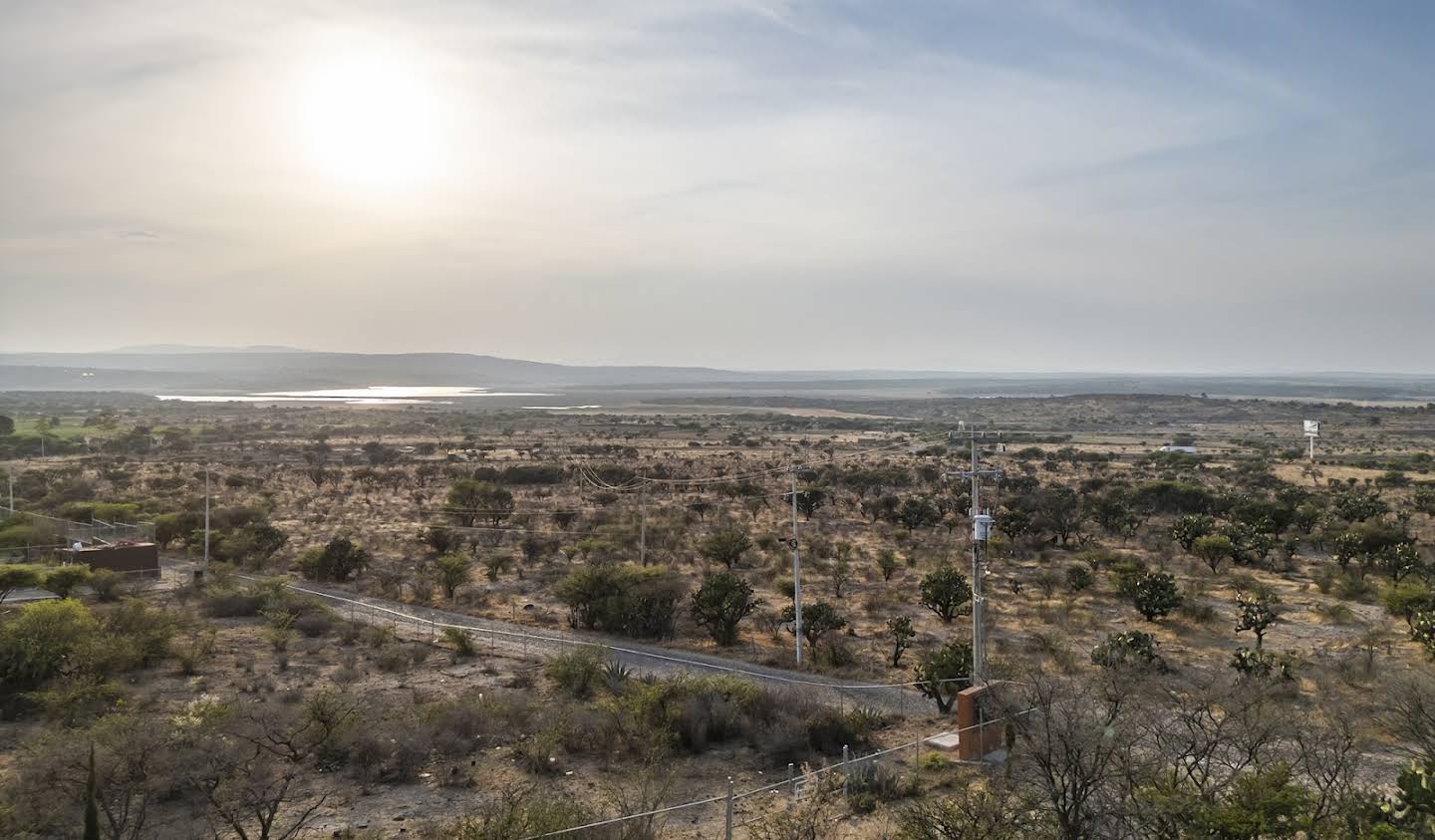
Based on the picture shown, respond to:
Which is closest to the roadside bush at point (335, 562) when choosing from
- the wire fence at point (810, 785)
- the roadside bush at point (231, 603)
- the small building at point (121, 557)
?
the small building at point (121, 557)

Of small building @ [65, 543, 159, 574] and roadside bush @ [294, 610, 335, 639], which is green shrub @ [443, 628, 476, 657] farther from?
small building @ [65, 543, 159, 574]

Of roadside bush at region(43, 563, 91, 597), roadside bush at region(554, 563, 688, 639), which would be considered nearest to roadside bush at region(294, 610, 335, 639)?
roadside bush at region(554, 563, 688, 639)

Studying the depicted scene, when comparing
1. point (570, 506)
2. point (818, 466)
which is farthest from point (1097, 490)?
point (570, 506)

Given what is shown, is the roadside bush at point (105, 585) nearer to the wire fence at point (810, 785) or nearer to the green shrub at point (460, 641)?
the green shrub at point (460, 641)

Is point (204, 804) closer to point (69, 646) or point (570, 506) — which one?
point (69, 646)

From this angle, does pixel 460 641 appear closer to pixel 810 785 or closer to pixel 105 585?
pixel 810 785

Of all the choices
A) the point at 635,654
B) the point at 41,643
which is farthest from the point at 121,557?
the point at 635,654
